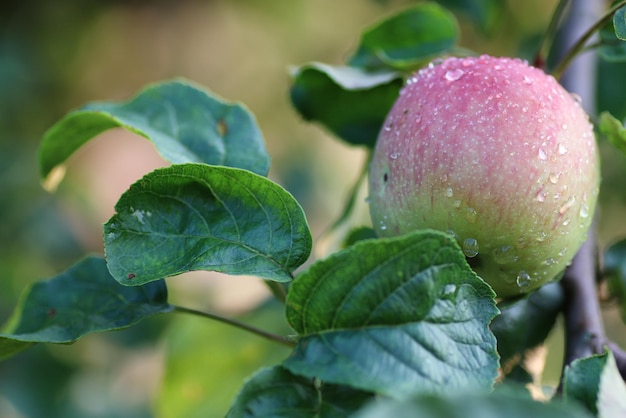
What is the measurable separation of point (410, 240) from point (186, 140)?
325 millimetres

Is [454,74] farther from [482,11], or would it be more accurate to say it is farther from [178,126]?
[482,11]

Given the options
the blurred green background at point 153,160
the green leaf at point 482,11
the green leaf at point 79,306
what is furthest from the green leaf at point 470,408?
the green leaf at point 482,11

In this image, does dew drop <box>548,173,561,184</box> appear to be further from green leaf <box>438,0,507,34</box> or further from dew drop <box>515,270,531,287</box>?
green leaf <box>438,0,507,34</box>

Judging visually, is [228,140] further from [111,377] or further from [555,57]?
[111,377]

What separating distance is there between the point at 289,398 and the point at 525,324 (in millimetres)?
324

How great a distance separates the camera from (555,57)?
38.3 inches

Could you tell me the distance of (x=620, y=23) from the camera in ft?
1.97

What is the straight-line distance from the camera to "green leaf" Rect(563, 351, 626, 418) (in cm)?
46

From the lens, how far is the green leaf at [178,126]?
677mm

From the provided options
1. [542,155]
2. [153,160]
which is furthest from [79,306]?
[153,160]

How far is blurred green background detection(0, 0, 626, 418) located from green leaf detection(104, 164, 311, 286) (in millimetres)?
371

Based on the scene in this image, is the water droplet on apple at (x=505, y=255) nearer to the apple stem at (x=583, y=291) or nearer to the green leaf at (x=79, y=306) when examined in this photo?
the apple stem at (x=583, y=291)

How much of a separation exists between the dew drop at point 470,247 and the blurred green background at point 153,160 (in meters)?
0.37

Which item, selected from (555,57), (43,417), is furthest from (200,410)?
(43,417)
